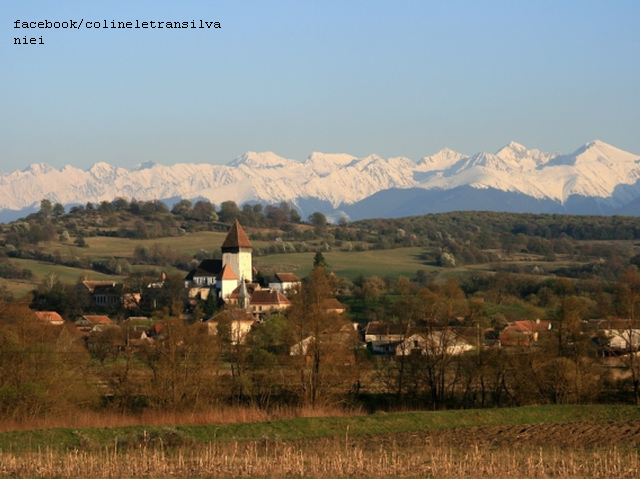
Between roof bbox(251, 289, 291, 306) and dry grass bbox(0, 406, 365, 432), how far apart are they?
60159 mm

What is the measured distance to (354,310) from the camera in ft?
303

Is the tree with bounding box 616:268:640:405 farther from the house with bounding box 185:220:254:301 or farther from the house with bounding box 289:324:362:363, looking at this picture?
the house with bounding box 185:220:254:301

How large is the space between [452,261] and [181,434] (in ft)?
366

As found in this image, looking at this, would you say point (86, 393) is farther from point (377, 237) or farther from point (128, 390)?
point (377, 237)

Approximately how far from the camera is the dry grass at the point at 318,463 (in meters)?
26.0

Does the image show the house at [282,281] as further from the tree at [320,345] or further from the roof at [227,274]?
the tree at [320,345]

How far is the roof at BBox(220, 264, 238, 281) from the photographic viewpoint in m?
113

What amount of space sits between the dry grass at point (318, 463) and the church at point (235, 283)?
6984 centimetres

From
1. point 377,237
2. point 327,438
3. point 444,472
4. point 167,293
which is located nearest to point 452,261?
point 377,237

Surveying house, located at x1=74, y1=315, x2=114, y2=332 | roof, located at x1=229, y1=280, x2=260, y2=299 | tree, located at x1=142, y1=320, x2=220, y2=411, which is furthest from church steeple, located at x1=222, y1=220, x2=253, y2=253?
tree, located at x1=142, y1=320, x2=220, y2=411

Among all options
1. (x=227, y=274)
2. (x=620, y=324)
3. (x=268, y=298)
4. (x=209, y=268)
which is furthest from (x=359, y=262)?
(x=620, y=324)

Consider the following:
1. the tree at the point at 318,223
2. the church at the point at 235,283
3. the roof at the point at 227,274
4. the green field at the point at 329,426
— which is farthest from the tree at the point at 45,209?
the green field at the point at 329,426

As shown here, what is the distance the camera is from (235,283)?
4476 inches

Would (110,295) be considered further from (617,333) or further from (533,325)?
(617,333)
